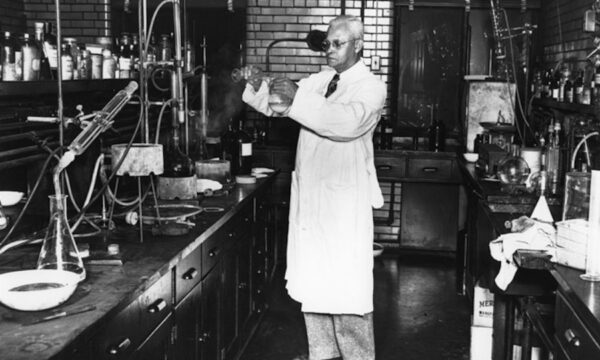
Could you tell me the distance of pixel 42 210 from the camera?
11.8 feet

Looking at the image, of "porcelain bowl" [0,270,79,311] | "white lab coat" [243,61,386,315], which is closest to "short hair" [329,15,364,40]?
"white lab coat" [243,61,386,315]

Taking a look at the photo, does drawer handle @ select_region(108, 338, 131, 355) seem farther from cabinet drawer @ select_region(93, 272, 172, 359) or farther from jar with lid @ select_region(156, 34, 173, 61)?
jar with lid @ select_region(156, 34, 173, 61)

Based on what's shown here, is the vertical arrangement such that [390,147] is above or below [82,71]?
below

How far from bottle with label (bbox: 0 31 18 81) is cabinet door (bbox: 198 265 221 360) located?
135cm

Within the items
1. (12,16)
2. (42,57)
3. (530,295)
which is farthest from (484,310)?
(12,16)

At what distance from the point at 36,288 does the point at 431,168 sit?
533cm

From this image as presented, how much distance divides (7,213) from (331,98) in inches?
72.7

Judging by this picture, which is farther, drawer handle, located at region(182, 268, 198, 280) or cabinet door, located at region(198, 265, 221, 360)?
cabinet door, located at region(198, 265, 221, 360)

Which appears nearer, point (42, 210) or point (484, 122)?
point (42, 210)

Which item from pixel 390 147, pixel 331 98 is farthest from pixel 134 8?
pixel 331 98

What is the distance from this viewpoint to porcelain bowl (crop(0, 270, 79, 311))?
201cm

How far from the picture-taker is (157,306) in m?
2.56

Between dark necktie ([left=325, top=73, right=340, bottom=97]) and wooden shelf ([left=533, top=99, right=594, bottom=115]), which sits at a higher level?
dark necktie ([left=325, top=73, right=340, bottom=97])

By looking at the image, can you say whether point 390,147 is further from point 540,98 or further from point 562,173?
point 562,173
